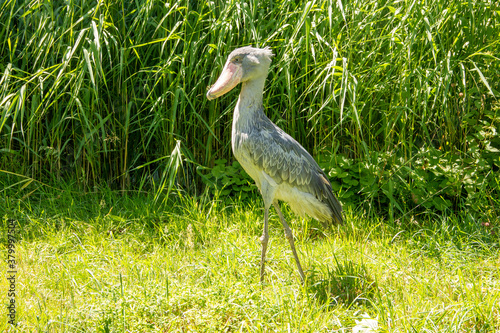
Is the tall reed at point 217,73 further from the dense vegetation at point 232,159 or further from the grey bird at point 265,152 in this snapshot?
the grey bird at point 265,152

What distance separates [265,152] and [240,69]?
525 millimetres

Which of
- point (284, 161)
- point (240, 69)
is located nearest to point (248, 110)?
point (240, 69)

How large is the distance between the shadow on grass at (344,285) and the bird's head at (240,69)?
1.23m

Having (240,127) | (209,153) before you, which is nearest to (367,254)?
(240,127)

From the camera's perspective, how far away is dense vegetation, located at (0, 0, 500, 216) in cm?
373

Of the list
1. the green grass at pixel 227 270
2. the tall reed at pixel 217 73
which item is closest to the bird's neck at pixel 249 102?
the tall reed at pixel 217 73

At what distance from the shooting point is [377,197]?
420 centimetres

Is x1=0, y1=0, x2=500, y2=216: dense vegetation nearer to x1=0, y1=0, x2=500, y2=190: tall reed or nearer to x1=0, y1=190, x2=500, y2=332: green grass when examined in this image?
x1=0, y1=0, x2=500, y2=190: tall reed

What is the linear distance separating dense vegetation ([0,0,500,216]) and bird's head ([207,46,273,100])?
0.50 metres

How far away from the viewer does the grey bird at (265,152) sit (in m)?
3.23

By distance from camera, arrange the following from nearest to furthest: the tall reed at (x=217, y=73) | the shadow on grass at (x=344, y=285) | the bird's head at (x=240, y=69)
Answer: the shadow on grass at (x=344, y=285) < the bird's head at (x=240, y=69) < the tall reed at (x=217, y=73)

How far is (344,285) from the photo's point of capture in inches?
124

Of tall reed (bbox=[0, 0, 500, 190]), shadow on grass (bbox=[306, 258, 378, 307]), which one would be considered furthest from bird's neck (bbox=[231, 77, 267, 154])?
shadow on grass (bbox=[306, 258, 378, 307])

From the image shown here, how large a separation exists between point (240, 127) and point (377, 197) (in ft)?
4.88
